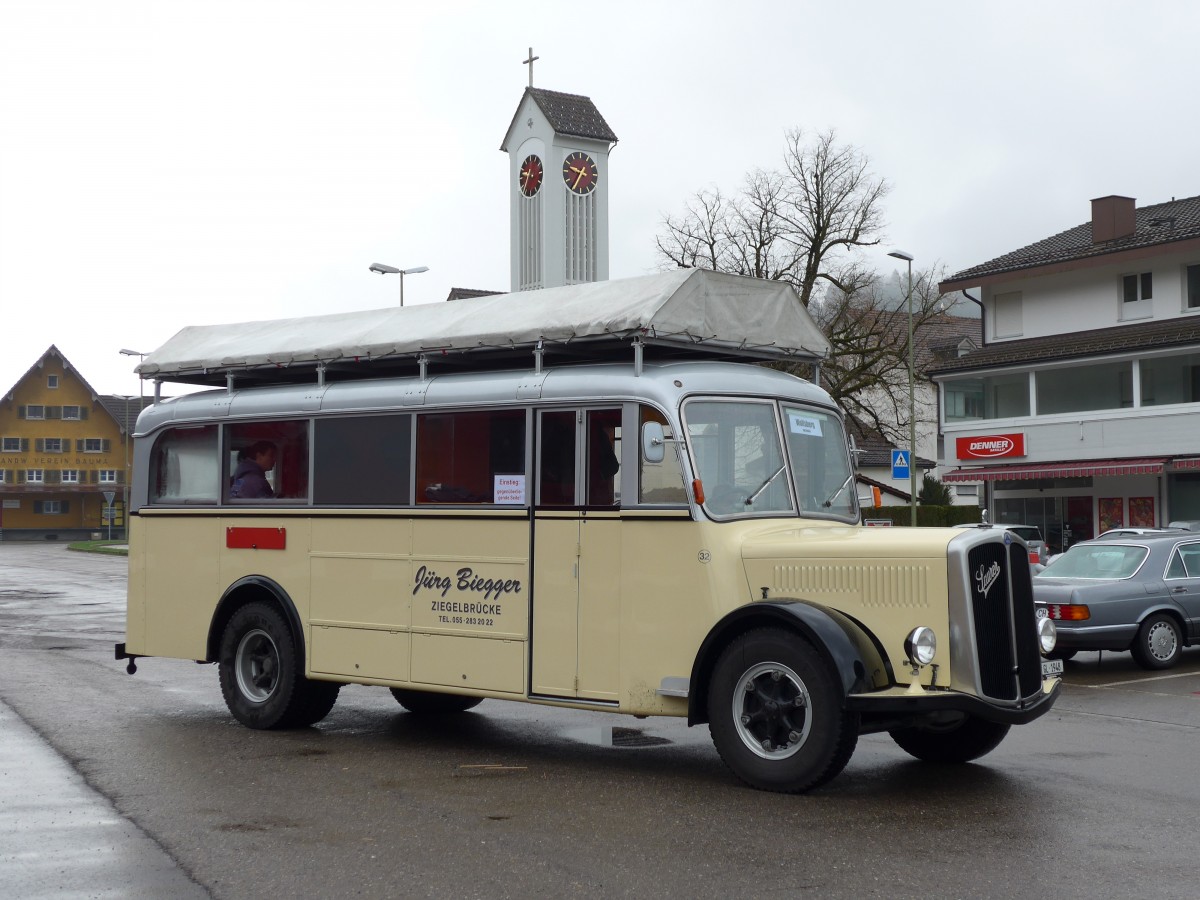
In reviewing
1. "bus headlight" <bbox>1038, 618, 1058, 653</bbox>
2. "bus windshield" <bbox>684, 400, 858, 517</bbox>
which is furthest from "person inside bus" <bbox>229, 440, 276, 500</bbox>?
"bus headlight" <bbox>1038, 618, 1058, 653</bbox>

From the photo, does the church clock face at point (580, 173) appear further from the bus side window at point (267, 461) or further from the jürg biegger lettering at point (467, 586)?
the jürg biegger lettering at point (467, 586)

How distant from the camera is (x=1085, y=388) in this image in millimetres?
41750

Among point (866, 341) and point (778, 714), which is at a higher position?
point (866, 341)

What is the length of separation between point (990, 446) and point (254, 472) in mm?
35612

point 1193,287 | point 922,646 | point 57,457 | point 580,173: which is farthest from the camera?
point 57,457

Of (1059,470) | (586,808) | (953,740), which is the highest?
(1059,470)

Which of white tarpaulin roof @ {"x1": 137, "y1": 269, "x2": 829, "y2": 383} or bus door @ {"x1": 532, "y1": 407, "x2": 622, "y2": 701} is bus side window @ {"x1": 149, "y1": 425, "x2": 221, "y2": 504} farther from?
bus door @ {"x1": 532, "y1": 407, "x2": 622, "y2": 701}

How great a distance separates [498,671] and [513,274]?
6747cm

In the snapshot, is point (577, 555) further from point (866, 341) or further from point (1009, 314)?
point (866, 341)

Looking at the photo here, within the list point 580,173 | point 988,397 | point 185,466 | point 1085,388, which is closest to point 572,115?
point 580,173

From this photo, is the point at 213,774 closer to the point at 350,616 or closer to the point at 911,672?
the point at 350,616

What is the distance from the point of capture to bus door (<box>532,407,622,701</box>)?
29.3 ft

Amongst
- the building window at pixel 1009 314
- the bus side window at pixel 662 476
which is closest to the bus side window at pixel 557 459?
the bus side window at pixel 662 476

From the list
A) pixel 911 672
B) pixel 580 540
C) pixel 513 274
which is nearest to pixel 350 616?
pixel 580 540
